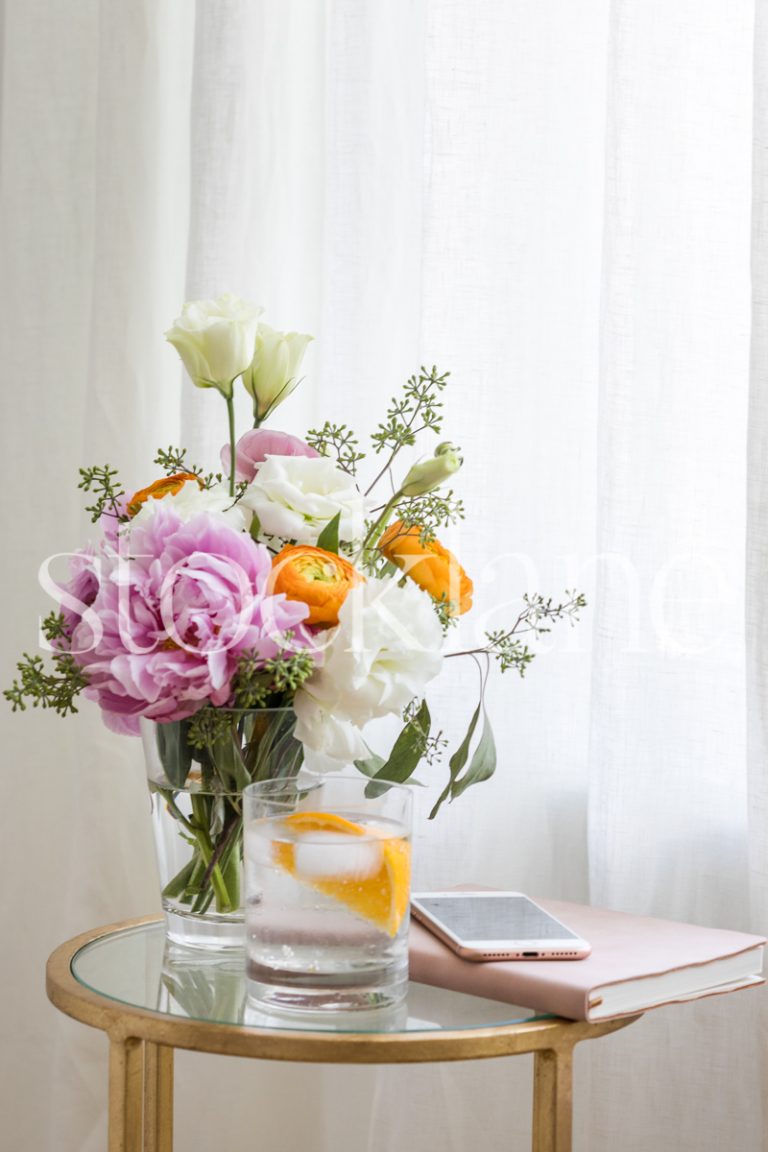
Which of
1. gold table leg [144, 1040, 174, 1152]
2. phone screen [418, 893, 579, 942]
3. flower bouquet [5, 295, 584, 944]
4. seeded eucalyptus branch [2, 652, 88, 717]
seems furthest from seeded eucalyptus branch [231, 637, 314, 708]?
gold table leg [144, 1040, 174, 1152]

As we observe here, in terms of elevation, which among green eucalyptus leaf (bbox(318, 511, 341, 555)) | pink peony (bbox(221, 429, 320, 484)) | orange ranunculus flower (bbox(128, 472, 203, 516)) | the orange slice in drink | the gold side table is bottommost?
the gold side table

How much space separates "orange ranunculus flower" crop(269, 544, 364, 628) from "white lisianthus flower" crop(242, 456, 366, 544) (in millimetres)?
33

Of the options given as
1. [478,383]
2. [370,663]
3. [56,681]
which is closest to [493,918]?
[370,663]

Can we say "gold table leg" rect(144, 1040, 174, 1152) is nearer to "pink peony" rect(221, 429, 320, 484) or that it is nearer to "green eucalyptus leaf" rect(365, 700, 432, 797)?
"green eucalyptus leaf" rect(365, 700, 432, 797)

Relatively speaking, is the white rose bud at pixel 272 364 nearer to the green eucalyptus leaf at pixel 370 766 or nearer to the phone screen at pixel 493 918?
the green eucalyptus leaf at pixel 370 766

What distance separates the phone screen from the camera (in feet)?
2.91

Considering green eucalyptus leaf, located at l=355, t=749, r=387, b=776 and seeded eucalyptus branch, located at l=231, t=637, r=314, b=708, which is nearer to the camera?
seeded eucalyptus branch, located at l=231, t=637, r=314, b=708

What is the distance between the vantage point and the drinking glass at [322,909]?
2.66ft

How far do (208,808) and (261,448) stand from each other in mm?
255

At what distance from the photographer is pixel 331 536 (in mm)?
865

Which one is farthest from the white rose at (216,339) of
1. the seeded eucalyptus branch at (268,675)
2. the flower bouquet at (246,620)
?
the seeded eucalyptus branch at (268,675)

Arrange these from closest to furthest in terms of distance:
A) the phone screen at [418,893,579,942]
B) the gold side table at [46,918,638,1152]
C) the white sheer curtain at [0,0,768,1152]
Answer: the gold side table at [46,918,638,1152] → the phone screen at [418,893,579,942] → the white sheer curtain at [0,0,768,1152]

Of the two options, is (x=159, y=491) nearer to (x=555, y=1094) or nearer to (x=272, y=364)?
(x=272, y=364)

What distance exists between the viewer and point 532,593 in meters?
1.28
